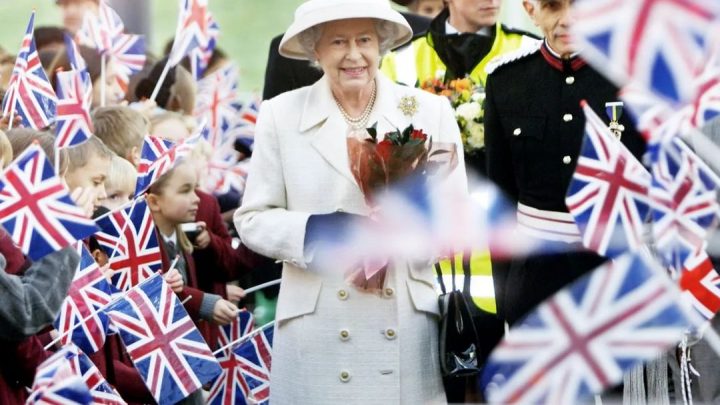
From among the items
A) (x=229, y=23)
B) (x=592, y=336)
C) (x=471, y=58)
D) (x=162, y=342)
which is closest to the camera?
(x=592, y=336)

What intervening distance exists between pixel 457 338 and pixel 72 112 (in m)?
1.65

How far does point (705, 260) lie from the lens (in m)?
4.78

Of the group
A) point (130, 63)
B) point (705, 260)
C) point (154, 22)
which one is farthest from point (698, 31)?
point (154, 22)

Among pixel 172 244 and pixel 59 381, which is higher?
pixel 59 381

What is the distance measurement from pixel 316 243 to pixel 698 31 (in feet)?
6.65

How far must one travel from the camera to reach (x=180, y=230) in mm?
7156

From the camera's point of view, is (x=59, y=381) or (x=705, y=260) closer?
(x=59, y=381)

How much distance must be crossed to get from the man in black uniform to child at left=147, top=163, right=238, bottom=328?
155cm

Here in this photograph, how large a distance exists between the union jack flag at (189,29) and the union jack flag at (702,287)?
3.47 meters

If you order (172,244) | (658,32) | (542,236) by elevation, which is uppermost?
(658,32)

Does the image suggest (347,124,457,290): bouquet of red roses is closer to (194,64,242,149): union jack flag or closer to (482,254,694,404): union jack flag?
(482,254,694,404): union jack flag

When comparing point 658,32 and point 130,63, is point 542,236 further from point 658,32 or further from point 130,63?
point 130,63

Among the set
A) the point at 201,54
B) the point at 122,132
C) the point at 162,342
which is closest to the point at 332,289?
the point at 162,342

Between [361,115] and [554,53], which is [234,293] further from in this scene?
[554,53]
